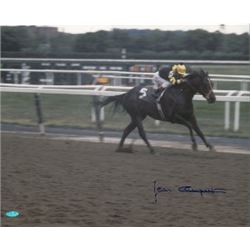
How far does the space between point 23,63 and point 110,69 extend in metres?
1.01

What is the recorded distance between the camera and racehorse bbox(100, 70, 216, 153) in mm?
6426

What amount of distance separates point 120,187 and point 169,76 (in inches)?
66.1

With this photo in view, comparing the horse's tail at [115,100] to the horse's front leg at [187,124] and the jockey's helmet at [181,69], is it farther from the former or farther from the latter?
the jockey's helmet at [181,69]

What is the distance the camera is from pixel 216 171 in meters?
5.77

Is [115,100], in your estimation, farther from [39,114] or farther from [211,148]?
[211,148]

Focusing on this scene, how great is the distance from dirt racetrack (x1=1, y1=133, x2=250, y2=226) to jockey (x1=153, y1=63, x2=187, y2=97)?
79 centimetres

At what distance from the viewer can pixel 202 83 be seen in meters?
6.38

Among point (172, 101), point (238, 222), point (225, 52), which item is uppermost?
point (225, 52)

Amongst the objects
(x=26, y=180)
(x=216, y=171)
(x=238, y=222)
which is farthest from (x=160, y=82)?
(x=238, y=222)

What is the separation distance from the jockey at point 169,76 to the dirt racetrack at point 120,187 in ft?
2.58

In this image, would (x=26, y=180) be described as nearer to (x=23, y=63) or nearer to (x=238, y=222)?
(x=23, y=63)

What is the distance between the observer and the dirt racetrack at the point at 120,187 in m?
4.65
